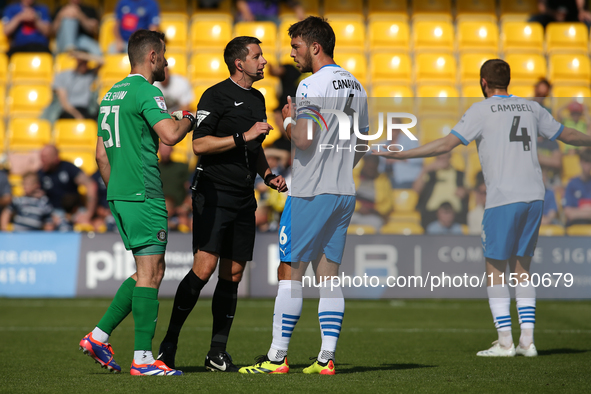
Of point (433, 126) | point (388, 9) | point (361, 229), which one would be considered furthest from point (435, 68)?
point (361, 229)

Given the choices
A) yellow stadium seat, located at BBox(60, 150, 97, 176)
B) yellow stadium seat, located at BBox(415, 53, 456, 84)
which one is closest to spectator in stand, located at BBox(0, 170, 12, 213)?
yellow stadium seat, located at BBox(60, 150, 97, 176)

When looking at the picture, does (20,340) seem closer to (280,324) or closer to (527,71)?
(280,324)

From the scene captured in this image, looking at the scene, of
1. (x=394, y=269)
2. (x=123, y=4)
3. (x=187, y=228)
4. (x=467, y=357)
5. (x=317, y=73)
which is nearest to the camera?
(x=317, y=73)

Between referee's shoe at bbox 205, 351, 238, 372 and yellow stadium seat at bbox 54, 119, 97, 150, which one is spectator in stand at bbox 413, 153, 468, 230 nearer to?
yellow stadium seat at bbox 54, 119, 97, 150

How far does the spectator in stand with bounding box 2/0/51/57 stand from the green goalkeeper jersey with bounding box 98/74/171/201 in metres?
10.2

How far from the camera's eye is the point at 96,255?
10.6 m

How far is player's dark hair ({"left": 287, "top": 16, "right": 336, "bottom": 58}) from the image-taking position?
4.72m

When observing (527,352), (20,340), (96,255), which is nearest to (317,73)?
(527,352)

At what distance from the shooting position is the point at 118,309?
190 inches

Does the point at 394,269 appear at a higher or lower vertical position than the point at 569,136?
lower

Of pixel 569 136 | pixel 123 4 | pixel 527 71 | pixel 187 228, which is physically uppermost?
pixel 123 4

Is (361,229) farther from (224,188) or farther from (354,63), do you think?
(224,188)

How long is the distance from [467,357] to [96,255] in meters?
6.37

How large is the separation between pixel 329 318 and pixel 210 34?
10.6 m
